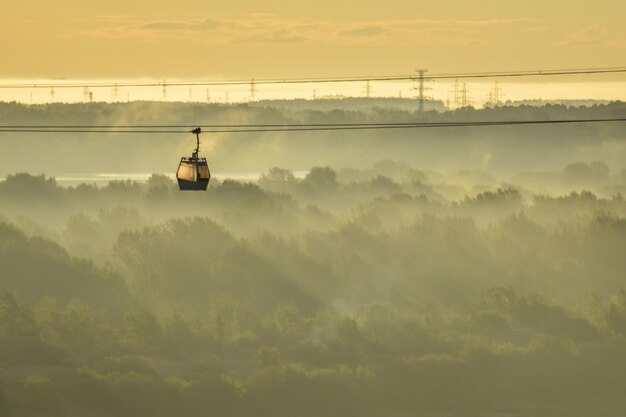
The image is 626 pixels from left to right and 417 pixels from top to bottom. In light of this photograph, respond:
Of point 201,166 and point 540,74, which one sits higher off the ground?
point 540,74

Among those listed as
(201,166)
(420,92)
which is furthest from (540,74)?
(420,92)

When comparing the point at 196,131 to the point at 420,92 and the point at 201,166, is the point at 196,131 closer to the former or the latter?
the point at 201,166

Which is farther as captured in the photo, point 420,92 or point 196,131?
point 420,92

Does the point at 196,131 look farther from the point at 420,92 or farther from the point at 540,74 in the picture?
the point at 420,92

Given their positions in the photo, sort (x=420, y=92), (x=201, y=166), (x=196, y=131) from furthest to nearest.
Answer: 1. (x=420, y=92)
2. (x=201, y=166)
3. (x=196, y=131)

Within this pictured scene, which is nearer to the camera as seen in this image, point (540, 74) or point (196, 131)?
point (196, 131)

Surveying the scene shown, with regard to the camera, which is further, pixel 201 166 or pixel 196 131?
pixel 201 166

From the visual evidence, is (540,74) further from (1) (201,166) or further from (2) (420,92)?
(2) (420,92)

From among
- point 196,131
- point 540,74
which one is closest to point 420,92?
point 540,74

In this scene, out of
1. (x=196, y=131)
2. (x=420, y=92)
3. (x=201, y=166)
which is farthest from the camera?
(x=420, y=92)
